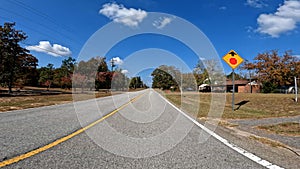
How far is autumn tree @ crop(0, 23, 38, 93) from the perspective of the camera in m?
33.5

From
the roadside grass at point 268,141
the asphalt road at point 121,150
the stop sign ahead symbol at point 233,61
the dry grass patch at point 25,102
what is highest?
the stop sign ahead symbol at point 233,61

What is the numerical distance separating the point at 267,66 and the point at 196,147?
186 ft

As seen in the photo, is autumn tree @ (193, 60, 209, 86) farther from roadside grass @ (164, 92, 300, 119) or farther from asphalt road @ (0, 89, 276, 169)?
asphalt road @ (0, 89, 276, 169)

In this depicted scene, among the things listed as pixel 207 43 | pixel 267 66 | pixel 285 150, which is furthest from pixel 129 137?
pixel 267 66

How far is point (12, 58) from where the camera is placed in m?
34.7

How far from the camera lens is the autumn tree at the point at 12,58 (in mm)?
33500

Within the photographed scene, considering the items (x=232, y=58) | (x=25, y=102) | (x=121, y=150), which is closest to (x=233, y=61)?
(x=232, y=58)

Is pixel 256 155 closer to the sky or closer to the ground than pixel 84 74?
closer to the ground

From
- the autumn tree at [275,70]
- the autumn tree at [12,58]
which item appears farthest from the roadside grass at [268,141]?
the autumn tree at [275,70]

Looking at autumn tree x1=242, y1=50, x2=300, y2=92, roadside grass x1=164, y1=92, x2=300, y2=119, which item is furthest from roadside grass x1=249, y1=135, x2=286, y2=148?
autumn tree x1=242, y1=50, x2=300, y2=92

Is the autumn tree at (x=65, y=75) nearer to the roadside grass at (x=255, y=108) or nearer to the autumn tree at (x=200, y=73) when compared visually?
the autumn tree at (x=200, y=73)

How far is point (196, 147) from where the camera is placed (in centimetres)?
475

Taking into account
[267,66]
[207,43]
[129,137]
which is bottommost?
[129,137]

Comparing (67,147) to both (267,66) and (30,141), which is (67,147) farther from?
(267,66)
